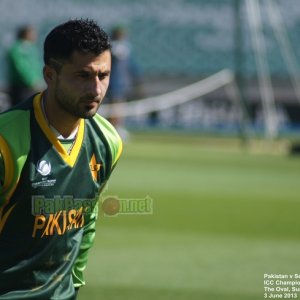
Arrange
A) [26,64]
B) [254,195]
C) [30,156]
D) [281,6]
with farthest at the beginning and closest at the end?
[281,6] < [26,64] < [254,195] < [30,156]

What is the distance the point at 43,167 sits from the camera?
16.7 ft

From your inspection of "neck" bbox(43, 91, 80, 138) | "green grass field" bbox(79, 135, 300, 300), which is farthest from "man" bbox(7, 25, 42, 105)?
"neck" bbox(43, 91, 80, 138)

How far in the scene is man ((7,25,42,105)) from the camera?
23.1 metres

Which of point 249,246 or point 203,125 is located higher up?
point 203,125

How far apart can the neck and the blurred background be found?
19.9ft

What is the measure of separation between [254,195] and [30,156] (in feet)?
35.6

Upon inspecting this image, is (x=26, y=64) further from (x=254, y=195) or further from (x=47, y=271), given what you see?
(x=47, y=271)

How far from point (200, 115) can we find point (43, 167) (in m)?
22.3

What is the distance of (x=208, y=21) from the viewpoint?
2698 centimetres

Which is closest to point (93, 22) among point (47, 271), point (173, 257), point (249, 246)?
point (47, 271)

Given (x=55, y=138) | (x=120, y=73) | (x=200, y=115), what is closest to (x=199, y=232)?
(x=55, y=138)

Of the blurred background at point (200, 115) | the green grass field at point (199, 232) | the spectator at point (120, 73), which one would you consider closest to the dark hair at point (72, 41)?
the green grass field at point (199, 232)

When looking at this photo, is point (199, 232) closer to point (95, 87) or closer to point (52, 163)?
point (52, 163)

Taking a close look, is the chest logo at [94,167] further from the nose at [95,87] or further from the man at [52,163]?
the nose at [95,87]
